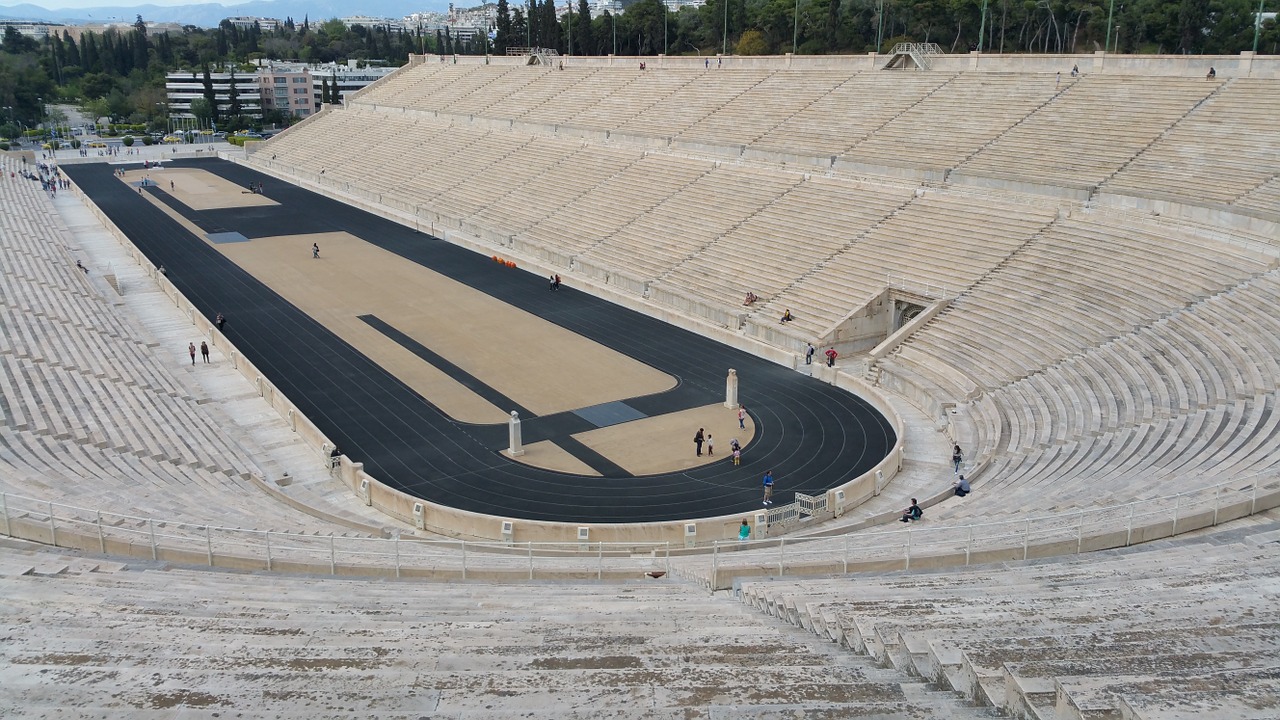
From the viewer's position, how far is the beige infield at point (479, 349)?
78.8ft

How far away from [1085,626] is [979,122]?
109 feet

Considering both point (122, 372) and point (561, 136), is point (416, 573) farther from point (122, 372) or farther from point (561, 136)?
point (561, 136)

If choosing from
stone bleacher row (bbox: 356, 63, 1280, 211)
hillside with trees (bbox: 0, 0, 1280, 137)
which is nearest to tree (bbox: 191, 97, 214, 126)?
hillside with trees (bbox: 0, 0, 1280, 137)

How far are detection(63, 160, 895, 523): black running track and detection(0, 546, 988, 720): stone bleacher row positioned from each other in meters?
7.93

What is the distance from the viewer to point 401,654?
1020 centimetres

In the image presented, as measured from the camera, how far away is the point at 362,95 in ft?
286

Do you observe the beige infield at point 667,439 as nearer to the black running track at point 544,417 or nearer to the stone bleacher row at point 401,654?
the black running track at point 544,417

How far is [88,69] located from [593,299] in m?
143

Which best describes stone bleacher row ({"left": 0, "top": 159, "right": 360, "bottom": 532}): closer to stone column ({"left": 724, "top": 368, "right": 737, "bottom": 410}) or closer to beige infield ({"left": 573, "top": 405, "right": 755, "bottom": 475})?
beige infield ({"left": 573, "top": 405, "right": 755, "bottom": 475})

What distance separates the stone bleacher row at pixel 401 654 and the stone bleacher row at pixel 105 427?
524 centimetres

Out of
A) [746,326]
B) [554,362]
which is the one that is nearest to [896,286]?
[746,326]

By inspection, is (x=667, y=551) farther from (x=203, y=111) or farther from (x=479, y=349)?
(x=203, y=111)

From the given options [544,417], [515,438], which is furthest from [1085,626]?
[544,417]

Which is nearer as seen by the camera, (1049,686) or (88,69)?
(1049,686)
